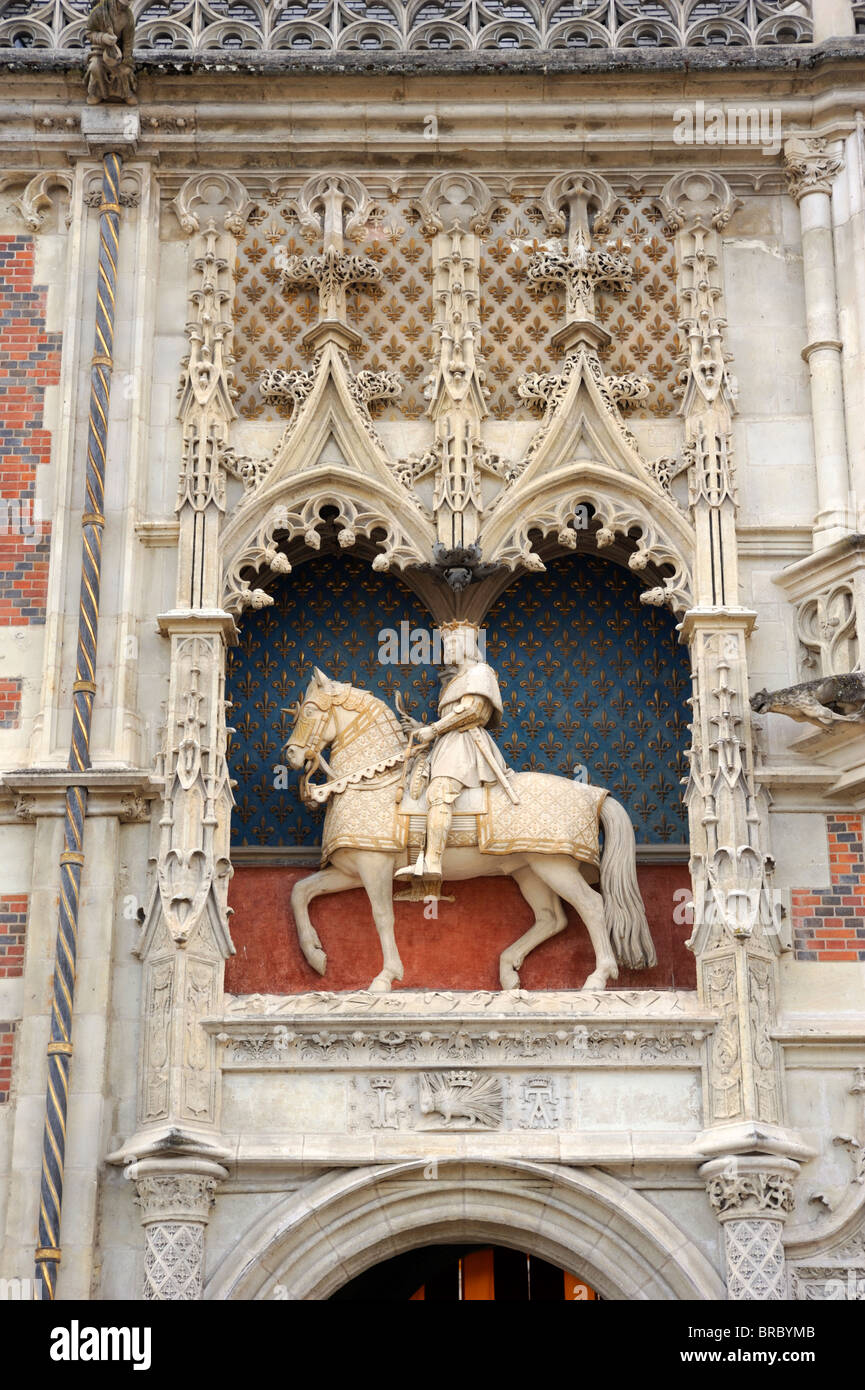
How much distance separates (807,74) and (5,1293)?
9502mm

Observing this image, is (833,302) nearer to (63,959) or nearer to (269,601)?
(269,601)

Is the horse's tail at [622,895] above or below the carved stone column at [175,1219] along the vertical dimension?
above

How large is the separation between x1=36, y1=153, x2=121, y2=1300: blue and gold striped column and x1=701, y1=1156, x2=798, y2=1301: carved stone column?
12.2 ft

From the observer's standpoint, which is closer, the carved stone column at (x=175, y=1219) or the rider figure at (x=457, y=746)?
the carved stone column at (x=175, y=1219)

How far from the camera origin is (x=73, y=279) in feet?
49.6

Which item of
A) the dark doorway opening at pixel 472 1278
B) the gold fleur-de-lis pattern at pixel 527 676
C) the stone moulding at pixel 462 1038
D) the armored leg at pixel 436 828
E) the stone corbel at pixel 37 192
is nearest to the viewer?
the stone moulding at pixel 462 1038

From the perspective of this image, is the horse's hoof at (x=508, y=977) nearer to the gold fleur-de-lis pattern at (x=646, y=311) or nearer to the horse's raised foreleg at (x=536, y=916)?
the horse's raised foreleg at (x=536, y=916)

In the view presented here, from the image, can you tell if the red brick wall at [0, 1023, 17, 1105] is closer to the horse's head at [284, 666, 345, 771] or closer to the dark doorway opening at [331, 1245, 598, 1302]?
the horse's head at [284, 666, 345, 771]

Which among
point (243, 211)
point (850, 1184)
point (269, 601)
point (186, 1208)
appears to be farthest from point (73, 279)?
point (850, 1184)

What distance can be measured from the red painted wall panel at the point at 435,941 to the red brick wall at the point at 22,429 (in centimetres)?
234

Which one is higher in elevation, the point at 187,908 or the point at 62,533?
the point at 62,533

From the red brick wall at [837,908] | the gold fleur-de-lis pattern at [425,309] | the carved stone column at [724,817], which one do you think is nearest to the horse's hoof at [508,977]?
the carved stone column at [724,817]

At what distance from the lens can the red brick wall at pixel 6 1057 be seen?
13.3 m

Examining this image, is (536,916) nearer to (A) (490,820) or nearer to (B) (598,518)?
(A) (490,820)
